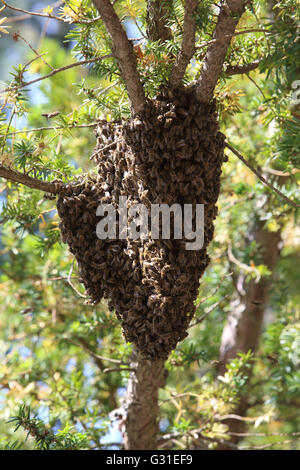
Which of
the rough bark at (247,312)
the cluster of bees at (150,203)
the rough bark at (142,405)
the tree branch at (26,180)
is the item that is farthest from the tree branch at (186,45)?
the rough bark at (247,312)

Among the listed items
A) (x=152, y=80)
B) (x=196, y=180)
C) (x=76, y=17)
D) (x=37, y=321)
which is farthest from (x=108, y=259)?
(x=37, y=321)

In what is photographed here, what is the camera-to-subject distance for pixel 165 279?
107cm

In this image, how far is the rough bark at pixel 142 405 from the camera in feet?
4.75

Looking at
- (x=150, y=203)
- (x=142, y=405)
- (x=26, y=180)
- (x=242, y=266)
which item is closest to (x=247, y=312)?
(x=242, y=266)

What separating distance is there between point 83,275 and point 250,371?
1.11m

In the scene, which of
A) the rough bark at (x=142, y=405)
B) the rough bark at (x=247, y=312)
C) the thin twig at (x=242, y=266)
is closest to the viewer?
the rough bark at (x=142, y=405)

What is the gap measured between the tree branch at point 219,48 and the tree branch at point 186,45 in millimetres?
45

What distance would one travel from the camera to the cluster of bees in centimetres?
106

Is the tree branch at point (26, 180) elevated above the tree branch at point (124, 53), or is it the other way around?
the tree branch at point (124, 53)

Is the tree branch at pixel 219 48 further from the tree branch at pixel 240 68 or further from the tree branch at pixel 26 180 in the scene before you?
the tree branch at pixel 26 180

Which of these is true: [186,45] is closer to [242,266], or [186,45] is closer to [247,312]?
[242,266]

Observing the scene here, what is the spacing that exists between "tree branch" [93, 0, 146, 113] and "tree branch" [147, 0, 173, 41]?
0.13 metres
